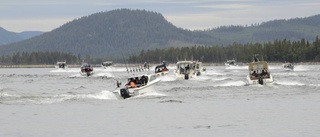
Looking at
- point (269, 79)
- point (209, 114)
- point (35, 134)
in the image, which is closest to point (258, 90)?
point (269, 79)

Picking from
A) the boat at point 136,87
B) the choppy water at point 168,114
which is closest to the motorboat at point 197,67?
the boat at point 136,87

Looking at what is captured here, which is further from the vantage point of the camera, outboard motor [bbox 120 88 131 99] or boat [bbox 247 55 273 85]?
boat [bbox 247 55 273 85]

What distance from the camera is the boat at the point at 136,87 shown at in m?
56.4

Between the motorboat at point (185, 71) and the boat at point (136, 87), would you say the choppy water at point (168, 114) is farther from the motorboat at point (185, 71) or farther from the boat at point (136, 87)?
the motorboat at point (185, 71)

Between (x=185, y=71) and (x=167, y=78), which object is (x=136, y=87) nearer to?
(x=167, y=78)

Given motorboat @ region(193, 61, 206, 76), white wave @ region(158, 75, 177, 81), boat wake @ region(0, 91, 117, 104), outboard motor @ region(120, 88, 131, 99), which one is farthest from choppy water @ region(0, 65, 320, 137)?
motorboat @ region(193, 61, 206, 76)

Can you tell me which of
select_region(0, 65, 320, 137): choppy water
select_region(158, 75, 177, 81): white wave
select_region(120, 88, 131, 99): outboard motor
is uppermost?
select_region(120, 88, 131, 99): outboard motor

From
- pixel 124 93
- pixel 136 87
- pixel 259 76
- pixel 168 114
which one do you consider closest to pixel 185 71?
pixel 259 76

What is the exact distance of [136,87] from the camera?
5909cm

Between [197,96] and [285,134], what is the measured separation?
27309mm

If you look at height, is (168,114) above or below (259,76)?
below

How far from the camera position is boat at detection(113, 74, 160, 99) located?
56.4m

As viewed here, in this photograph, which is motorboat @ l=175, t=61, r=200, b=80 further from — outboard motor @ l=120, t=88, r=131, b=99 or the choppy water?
outboard motor @ l=120, t=88, r=131, b=99

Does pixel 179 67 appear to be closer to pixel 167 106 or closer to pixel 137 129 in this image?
pixel 167 106
